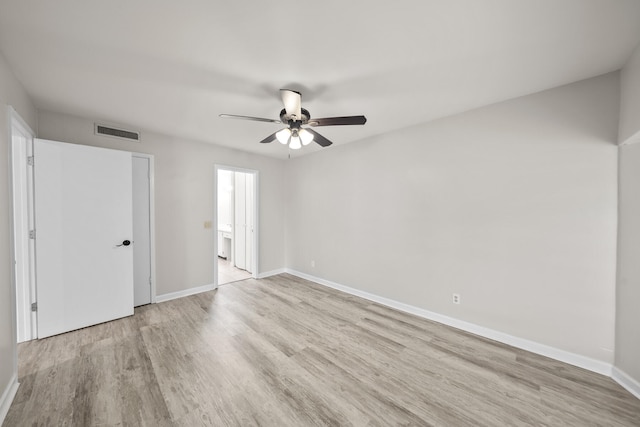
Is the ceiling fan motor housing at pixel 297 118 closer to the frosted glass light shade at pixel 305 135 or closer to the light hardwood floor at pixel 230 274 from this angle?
the frosted glass light shade at pixel 305 135

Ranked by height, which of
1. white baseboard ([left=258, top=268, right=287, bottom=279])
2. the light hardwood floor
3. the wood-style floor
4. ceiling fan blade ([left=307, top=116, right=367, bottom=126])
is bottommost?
the wood-style floor

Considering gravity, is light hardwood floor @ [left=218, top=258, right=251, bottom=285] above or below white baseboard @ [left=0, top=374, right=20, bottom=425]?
below

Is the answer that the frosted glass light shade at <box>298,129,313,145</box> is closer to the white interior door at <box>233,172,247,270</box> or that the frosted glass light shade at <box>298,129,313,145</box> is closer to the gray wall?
the gray wall

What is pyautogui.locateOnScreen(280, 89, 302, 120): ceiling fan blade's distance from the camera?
80.9 inches

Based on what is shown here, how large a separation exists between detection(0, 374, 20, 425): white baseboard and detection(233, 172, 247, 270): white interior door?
352 centimetres

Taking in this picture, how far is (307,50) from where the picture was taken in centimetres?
172

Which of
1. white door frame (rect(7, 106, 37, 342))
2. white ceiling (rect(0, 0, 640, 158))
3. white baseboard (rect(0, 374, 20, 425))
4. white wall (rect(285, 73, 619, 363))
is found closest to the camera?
white ceiling (rect(0, 0, 640, 158))

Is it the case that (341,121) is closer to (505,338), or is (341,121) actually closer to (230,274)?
(505,338)

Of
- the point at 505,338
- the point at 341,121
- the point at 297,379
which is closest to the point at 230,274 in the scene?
the point at 297,379

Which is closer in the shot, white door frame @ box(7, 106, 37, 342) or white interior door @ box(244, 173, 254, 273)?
white door frame @ box(7, 106, 37, 342)

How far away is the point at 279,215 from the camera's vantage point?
5.09 m

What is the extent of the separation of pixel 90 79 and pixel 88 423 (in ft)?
8.76

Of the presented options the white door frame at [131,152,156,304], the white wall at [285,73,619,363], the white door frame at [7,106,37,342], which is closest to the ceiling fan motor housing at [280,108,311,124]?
the white wall at [285,73,619,363]

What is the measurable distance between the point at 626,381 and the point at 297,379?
257 cm
